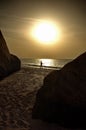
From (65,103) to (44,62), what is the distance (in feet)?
7.04

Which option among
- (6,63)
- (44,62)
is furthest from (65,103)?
(44,62)

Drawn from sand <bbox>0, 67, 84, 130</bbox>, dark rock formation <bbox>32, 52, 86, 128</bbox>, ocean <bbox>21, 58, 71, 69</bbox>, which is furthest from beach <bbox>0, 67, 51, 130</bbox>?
ocean <bbox>21, 58, 71, 69</bbox>

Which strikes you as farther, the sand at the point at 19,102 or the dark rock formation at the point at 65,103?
the sand at the point at 19,102

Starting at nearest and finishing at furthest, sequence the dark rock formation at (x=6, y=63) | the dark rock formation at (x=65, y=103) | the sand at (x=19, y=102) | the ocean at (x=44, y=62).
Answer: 1. the dark rock formation at (x=65, y=103)
2. the sand at (x=19, y=102)
3. the dark rock formation at (x=6, y=63)
4. the ocean at (x=44, y=62)

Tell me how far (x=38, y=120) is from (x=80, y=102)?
0.79 ft

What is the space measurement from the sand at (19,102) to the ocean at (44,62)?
0.77 meters

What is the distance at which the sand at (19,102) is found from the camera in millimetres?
1254

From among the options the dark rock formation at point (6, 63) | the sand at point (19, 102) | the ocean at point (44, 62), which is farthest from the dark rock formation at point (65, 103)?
the ocean at point (44, 62)

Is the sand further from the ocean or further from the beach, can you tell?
the ocean

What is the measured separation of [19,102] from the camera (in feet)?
5.10

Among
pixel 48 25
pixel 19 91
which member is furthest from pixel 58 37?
pixel 19 91

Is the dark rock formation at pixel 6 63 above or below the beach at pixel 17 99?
above

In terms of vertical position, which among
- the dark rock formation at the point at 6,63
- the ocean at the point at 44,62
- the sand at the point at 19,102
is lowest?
the sand at the point at 19,102

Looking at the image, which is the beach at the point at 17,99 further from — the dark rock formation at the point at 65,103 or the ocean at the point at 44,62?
the ocean at the point at 44,62
